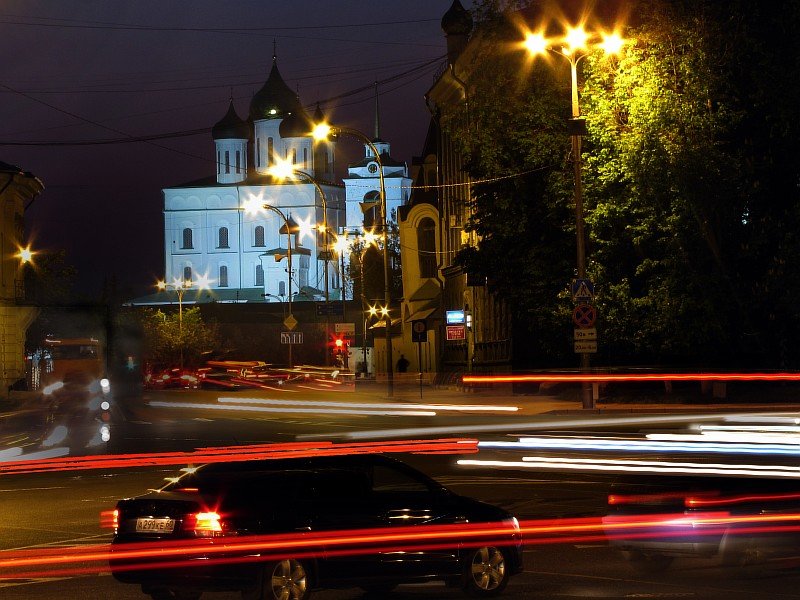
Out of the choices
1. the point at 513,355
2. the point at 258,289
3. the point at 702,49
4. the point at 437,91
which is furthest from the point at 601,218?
the point at 258,289

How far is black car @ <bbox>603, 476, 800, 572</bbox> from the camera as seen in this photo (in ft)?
34.5

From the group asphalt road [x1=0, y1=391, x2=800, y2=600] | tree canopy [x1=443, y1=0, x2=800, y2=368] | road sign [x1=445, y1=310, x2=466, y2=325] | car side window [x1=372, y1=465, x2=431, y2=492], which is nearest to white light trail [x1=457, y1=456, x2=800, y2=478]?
asphalt road [x1=0, y1=391, x2=800, y2=600]

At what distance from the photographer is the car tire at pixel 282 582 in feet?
31.3

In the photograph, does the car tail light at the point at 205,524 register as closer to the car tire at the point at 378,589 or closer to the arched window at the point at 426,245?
the car tire at the point at 378,589

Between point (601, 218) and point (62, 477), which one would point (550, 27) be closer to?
point (601, 218)

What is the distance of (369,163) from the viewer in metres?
173

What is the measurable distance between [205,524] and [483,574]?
2377mm

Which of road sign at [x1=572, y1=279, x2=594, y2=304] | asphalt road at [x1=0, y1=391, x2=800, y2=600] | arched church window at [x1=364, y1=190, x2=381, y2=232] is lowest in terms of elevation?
asphalt road at [x1=0, y1=391, x2=800, y2=600]

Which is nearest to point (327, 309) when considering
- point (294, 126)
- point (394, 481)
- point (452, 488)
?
point (452, 488)

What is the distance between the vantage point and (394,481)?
10641 mm

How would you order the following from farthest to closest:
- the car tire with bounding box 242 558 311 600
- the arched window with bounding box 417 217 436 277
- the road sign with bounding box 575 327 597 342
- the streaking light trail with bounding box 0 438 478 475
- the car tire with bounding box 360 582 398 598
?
the arched window with bounding box 417 217 436 277 < the road sign with bounding box 575 327 597 342 < the streaking light trail with bounding box 0 438 478 475 < the car tire with bounding box 360 582 398 598 < the car tire with bounding box 242 558 311 600

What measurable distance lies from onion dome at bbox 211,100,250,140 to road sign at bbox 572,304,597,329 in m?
155

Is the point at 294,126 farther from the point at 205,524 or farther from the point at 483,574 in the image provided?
the point at 205,524

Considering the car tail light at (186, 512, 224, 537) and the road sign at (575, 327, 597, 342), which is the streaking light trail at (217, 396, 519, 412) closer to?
the road sign at (575, 327, 597, 342)
